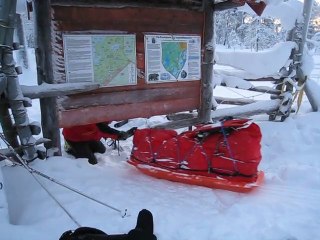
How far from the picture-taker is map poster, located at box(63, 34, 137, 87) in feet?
14.6

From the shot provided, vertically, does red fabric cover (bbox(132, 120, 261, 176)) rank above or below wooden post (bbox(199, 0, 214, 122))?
below

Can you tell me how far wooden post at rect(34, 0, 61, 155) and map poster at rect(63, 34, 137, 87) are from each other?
237 mm

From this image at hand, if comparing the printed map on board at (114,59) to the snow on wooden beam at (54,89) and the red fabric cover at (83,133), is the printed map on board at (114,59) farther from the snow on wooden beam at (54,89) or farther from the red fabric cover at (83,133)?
the red fabric cover at (83,133)

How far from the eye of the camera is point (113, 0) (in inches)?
182

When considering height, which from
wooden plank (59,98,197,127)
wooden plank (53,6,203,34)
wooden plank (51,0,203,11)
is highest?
wooden plank (51,0,203,11)

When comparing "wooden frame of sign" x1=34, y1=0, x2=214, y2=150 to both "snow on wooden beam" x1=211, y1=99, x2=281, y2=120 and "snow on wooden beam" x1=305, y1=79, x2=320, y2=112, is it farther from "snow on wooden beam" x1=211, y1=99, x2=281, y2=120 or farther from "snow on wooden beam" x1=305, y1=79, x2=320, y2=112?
"snow on wooden beam" x1=305, y1=79, x2=320, y2=112

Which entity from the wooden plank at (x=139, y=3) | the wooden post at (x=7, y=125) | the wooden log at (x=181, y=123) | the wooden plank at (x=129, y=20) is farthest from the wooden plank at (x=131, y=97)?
the wooden plank at (x=139, y=3)

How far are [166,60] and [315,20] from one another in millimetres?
50663

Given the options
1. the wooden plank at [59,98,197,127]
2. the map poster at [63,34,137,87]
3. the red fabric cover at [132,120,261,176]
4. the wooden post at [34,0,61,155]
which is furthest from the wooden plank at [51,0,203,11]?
the red fabric cover at [132,120,261,176]

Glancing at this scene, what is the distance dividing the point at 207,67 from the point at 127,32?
1.78m

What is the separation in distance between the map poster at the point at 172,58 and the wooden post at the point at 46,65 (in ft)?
4.98

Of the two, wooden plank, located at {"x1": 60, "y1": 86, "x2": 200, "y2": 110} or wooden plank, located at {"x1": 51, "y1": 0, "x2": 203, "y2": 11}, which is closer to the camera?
wooden plank, located at {"x1": 51, "y1": 0, "x2": 203, "y2": 11}

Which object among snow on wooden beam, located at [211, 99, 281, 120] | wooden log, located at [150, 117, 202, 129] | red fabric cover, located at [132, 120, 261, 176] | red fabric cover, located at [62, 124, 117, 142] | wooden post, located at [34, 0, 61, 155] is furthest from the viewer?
snow on wooden beam, located at [211, 99, 281, 120]

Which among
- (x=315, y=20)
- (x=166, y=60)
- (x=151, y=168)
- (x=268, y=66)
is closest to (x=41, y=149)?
(x=151, y=168)
